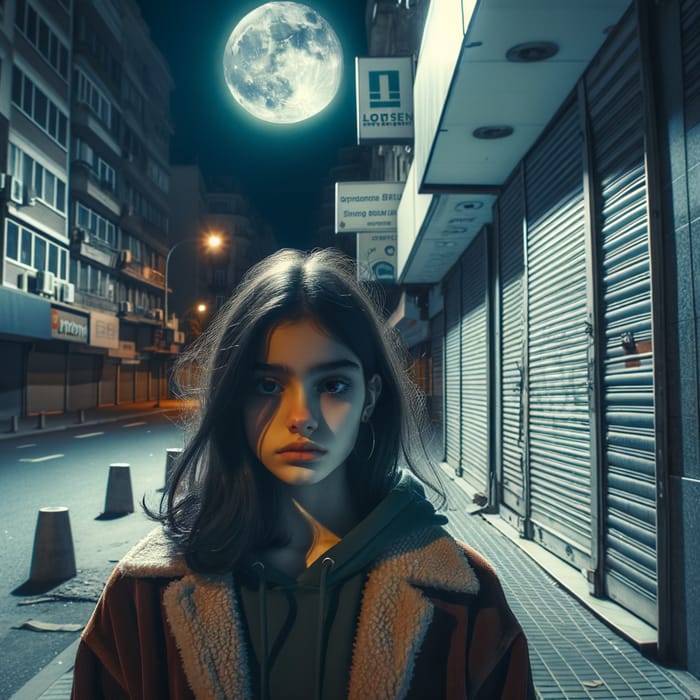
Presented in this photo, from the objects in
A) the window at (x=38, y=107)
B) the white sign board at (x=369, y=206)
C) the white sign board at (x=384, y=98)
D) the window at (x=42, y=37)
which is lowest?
the white sign board at (x=369, y=206)

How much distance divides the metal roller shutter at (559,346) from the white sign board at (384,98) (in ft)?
16.7

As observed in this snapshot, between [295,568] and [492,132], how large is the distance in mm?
6015

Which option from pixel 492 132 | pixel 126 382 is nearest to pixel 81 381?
pixel 126 382

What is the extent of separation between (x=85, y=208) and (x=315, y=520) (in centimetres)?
3590

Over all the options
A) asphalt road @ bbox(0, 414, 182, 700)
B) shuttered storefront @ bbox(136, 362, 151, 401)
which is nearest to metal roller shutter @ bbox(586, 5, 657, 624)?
asphalt road @ bbox(0, 414, 182, 700)

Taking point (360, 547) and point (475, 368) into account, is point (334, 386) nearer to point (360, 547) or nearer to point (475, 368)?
point (360, 547)

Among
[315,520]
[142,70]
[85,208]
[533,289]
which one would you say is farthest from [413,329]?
[142,70]

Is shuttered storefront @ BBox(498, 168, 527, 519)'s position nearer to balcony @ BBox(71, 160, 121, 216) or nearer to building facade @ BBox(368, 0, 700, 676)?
building facade @ BBox(368, 0, 700, 676)

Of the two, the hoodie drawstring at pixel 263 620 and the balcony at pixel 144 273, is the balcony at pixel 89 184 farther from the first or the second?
the hoodie drawstring at pixel 263 620

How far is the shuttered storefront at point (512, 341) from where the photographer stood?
7.40m

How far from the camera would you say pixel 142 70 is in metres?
44.0

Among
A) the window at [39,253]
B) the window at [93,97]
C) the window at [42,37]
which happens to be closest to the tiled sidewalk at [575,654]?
the window at [39,253]

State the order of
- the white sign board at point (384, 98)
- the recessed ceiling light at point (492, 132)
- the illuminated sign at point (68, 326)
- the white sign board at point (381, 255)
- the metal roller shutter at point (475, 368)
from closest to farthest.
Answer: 1. the recessed ceiling light at point (492, 132)
2. the metal roller shutter at point (475, 368)
3. the white sign board at point (384, 98)
4. the white sign board at point (381, 255)
5. the illuminated sign at point (68, 326)

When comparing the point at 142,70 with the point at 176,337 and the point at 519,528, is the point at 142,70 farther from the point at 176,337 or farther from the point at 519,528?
the point at 519,528
